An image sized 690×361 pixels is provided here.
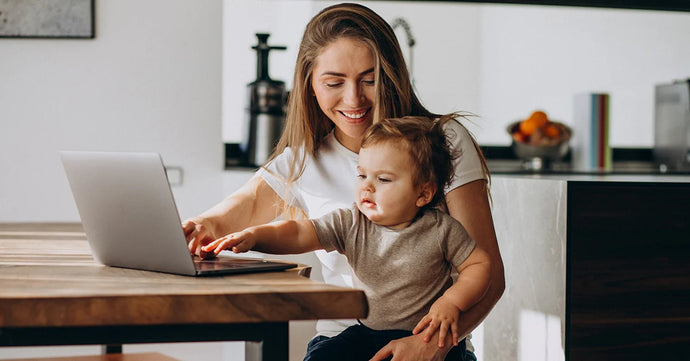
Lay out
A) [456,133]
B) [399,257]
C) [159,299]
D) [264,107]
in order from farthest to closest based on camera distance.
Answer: [264,107] < [456,133] < [399,257] < [159,299]

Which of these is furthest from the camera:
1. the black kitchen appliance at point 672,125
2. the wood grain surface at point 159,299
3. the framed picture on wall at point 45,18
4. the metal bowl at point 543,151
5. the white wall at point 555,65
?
the white wall at point 555,65

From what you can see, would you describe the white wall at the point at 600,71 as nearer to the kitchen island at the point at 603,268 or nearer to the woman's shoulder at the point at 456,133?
the kitchen island at the point at 603,268

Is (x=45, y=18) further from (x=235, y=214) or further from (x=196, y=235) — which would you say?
(x=196, y=235)

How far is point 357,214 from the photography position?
145 cm

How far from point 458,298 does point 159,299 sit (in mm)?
556

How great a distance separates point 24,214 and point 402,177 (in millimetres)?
1614

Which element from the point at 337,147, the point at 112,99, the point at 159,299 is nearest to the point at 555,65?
the point at 112,99

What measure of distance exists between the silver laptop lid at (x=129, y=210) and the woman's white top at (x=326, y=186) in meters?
0.60

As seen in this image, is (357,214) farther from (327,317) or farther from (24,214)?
(24,214)

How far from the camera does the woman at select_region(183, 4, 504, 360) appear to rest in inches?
60.1

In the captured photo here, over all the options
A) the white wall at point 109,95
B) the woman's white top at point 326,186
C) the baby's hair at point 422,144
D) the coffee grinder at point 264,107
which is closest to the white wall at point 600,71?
the coffee grinder at point 264,107

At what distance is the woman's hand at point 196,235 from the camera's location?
1.41 metres

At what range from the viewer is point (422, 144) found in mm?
1430

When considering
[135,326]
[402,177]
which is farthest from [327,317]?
[402,177]
